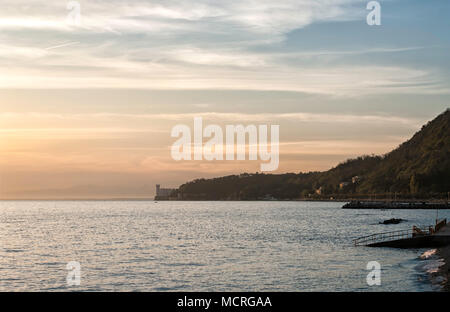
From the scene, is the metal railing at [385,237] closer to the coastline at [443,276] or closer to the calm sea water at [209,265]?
the calm sea water at [209,265]

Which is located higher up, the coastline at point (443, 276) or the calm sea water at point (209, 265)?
the coastline at point (443, 276)

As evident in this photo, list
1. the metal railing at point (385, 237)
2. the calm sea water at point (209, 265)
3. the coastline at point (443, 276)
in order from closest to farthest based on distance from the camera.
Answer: the coastline at point (443, 276), the calm sea water at point (209, 265), the metal railing at point (385, 237)

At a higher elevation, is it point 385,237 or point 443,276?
point 443,276

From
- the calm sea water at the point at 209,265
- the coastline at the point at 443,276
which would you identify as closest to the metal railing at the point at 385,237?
the calm sea water at the point at 209,265

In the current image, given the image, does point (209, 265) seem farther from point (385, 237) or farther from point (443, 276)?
point (385, 237)

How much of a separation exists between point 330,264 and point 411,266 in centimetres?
923

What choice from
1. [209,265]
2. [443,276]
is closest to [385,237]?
[209,265]

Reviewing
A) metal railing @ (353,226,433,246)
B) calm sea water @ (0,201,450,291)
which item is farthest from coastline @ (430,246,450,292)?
metal railing @ (353,226,433,246)

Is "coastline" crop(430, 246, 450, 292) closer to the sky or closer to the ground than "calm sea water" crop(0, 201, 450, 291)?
closer to the sky

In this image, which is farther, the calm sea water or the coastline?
the calm sea water

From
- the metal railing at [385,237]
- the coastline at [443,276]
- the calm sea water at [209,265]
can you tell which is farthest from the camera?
the metal railing at [385,237]

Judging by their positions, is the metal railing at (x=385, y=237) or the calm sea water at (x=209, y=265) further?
the metal railing at (x=385, y=237)

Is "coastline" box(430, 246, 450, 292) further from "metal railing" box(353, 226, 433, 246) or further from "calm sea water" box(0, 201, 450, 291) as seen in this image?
"metal railing" box(353, 226, 433, 246)
